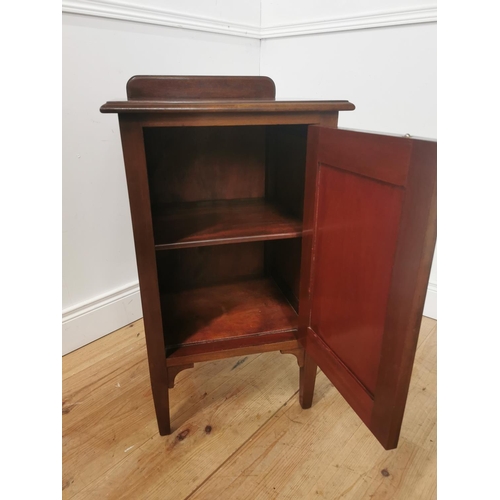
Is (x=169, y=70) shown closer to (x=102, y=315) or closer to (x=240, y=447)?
(x=102, y=315)

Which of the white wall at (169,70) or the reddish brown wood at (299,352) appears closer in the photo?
the reddish brown wood at (299,352)

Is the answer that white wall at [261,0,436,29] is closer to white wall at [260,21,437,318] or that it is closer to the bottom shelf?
white wall at [260,21,437,318]

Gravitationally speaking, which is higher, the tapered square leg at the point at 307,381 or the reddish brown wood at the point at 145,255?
the reddish brown wood at the point at 145,255

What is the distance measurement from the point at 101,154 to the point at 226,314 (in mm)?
705

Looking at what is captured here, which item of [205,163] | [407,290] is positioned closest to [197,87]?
[205,163]

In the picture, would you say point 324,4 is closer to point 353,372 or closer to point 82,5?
point 82,5

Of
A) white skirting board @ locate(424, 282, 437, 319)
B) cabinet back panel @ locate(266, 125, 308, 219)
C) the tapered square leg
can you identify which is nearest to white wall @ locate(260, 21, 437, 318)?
white skirting board @ locate(424, 282, 437, 319)

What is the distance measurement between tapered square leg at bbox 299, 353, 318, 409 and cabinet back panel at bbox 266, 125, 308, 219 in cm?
43

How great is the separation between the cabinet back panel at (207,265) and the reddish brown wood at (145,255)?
15.5 inches

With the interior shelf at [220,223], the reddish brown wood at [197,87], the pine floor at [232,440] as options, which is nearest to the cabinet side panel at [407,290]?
the pine floor at [232,440]

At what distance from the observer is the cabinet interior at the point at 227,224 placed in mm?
1076

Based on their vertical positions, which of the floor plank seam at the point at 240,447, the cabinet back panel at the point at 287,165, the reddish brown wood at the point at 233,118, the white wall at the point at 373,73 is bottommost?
the floor plank seam at the point at 240,447

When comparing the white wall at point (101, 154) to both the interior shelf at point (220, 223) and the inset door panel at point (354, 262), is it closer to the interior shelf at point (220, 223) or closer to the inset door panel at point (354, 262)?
the interior shelf at point (220, 223)

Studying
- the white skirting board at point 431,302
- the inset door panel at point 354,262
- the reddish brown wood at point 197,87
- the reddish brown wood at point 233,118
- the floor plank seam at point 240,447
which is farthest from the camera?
the white skirting board at point 431,302
